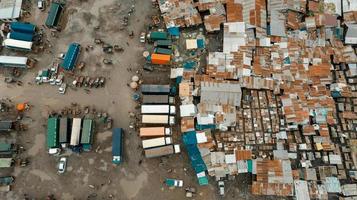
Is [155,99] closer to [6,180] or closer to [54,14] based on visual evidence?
[54,14]

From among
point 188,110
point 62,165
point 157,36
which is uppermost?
point 157,36

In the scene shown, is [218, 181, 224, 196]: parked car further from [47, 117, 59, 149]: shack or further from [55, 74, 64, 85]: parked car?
[55, 74, 64, 85]: parked car

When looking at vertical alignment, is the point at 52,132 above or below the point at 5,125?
below

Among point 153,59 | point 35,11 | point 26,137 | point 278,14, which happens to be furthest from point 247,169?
point 35,11

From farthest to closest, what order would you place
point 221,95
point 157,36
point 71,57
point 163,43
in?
point 157,36, point 163,43, point 71,57, point 221,95

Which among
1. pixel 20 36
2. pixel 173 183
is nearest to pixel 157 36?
pixel 20 36

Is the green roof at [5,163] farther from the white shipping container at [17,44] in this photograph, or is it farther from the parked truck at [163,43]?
the parked truck at [163,43]
